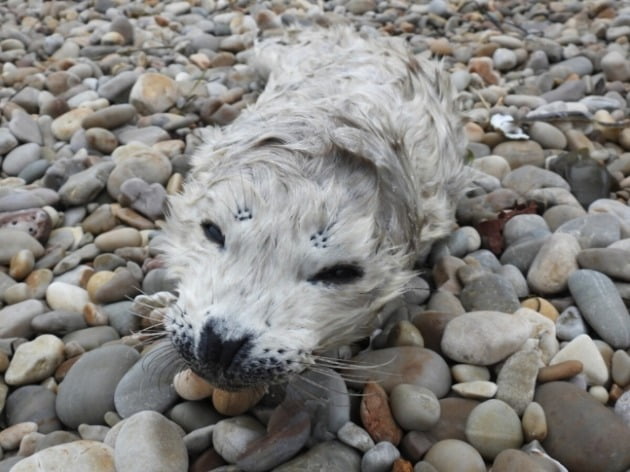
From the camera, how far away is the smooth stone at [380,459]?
8.49 feet

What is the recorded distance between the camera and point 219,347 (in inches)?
92.6

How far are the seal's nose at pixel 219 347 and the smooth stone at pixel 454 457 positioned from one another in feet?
2.89

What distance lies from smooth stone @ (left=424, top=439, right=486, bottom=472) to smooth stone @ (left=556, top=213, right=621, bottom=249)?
1.68 m

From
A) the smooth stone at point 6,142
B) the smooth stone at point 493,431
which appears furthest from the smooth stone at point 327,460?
the smooth stone at point 6,142

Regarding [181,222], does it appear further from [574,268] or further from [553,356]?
[574,268]

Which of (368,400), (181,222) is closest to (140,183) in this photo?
(181,222)

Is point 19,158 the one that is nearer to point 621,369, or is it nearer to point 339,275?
point 339,275

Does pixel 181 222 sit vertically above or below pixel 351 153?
below

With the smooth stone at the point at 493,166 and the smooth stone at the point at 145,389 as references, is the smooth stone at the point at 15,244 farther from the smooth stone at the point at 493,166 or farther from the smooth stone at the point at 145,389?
the smooth stone at the point at 493,166

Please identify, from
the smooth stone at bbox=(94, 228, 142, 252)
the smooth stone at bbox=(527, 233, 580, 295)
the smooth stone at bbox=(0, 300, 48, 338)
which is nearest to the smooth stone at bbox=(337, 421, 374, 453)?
the smooth stone at bbox=(527, 233, 580, 295)

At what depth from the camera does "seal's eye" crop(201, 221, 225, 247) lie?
109 inches

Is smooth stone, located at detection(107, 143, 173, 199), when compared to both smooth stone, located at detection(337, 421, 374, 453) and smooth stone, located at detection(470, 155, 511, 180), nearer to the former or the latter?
smooth stone, located at detection(470, 155, 511, 180)

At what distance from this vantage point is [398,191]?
3086 mm

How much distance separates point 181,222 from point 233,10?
5119 millimetres
